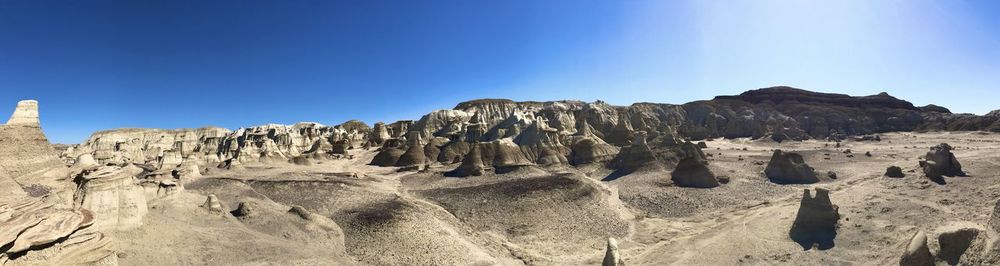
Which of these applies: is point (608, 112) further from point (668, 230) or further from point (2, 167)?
point (2, 167)

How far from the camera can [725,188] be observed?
3347 centimetres

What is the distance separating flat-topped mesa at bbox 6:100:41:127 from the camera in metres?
12.5

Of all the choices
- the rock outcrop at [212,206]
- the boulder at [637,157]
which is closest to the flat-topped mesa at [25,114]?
the rock outcrop at [212,206]

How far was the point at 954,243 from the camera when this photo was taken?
12445 mm

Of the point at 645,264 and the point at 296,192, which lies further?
the point at 296,192

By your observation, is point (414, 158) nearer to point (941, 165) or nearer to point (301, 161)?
point (301, 161)

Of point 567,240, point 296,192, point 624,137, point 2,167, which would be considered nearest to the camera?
point 2,167

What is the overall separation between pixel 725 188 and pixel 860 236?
15.5m

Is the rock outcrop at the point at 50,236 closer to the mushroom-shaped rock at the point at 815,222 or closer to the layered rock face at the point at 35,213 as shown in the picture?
the layered rock face at the point at 35,213

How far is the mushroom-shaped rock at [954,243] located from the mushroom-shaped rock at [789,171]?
81.3 ft

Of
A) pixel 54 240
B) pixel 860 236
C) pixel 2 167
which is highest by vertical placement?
pixel 2 167

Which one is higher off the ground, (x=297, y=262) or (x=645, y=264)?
(x=297, y=262)

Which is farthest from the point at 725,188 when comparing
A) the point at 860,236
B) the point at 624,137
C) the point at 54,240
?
the point at 54,240

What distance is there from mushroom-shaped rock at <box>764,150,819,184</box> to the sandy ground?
4.38 feet
